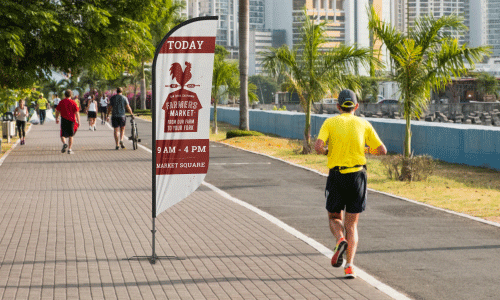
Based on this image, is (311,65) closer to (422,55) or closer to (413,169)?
(422,55)

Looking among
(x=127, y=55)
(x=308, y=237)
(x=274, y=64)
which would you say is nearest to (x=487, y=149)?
(x=274, y=64)

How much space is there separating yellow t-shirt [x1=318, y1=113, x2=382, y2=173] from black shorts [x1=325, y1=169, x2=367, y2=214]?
2.4 inches

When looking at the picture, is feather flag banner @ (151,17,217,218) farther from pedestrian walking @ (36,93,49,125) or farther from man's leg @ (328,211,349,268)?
pedestrian walking @ (36,93,49,125)

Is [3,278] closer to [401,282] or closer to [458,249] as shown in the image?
[401,282]

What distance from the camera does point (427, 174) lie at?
14.0 metres

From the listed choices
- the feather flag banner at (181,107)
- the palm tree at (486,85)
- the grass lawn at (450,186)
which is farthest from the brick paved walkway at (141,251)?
the palm tree at (486,85)

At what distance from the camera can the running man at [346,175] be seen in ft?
20.0

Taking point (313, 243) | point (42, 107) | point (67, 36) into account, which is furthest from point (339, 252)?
point (42, 107)

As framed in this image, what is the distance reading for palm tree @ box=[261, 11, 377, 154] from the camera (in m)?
19.5

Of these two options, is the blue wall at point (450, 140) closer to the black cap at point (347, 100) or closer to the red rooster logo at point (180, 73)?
the black cap at point (347, 100)

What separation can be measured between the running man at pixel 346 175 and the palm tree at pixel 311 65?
13302mm

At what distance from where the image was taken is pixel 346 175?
611 centimetres

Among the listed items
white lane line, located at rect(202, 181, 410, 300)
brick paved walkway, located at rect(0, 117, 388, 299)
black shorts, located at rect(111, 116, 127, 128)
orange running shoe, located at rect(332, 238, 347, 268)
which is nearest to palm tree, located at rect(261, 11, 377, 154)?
black shorts, located at rect(111, 116, 127, 128)

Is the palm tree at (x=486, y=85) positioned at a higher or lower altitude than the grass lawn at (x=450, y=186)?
higher
